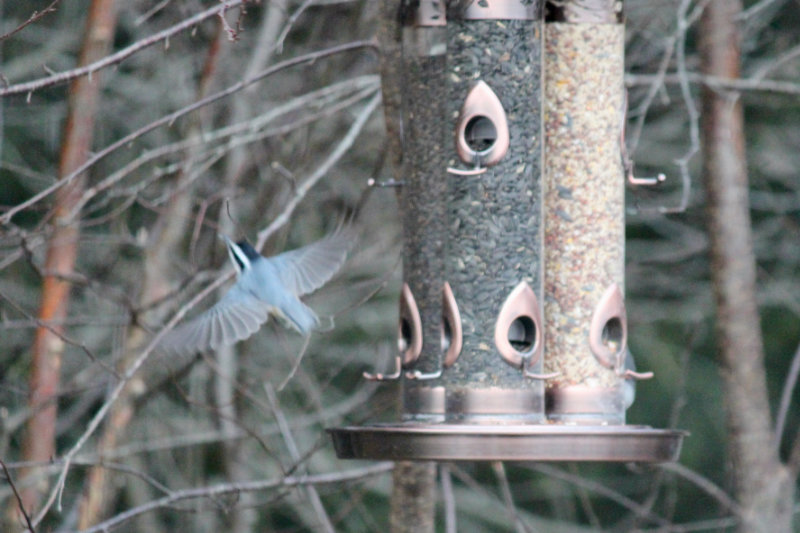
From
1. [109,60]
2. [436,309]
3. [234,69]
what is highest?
[234,69]

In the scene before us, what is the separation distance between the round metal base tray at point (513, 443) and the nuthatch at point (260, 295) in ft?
2.25

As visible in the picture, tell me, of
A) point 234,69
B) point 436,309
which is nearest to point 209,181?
point 234,69

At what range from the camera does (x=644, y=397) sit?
995cm

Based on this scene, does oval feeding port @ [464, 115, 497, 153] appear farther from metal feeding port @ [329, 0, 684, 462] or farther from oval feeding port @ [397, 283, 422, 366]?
oval feeding port @ [397, 283, 422, 366]

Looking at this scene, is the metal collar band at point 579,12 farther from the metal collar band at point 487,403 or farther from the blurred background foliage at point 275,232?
the blurred background foliage at point 275,232

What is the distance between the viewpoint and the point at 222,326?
3.97 m

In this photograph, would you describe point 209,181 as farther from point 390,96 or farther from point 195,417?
point 390,96

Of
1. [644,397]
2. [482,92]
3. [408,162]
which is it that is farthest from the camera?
[644,397]

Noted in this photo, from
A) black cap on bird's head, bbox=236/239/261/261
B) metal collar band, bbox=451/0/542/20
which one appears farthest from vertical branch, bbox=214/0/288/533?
metal collar band, bbox=451/0/542/20

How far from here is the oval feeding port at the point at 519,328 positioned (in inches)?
142

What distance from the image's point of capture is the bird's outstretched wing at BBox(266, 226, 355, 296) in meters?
4.39

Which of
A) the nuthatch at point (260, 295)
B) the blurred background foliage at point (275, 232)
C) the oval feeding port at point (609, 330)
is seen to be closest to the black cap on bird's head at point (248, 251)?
the nuthatch at point (260, 295)

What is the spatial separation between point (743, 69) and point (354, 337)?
2791 mm

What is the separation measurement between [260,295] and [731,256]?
187 cm
